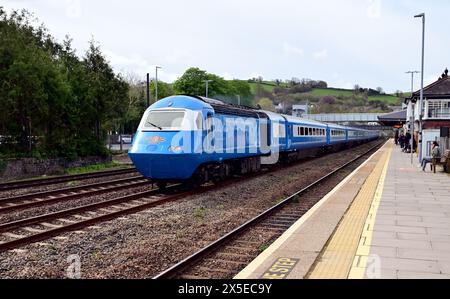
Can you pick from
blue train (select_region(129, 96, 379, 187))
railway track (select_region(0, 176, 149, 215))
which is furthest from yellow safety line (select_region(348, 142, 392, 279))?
railway track (select_region(0, 176, 149, 215))

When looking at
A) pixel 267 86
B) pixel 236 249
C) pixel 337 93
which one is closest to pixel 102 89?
pixel 236 249

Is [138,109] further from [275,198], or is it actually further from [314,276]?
[314,276]

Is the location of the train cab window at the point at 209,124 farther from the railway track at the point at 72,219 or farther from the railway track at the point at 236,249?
the railway track at the point at 236,249

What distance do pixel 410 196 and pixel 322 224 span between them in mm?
5624

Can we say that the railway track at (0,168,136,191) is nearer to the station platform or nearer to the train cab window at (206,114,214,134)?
the train cab window at (206,114,214,134)

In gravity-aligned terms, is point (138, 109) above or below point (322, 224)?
above

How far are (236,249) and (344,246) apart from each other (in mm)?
1953

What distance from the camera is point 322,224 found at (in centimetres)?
990

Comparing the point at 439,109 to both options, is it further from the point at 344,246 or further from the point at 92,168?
the point at 344,246

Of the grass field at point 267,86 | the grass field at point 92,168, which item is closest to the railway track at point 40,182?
the grass field at point 92,168

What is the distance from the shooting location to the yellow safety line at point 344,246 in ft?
21.5

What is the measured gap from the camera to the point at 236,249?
8594mm

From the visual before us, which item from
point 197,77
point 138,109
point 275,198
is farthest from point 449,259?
point 197,77

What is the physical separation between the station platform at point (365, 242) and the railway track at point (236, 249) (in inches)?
19.9
